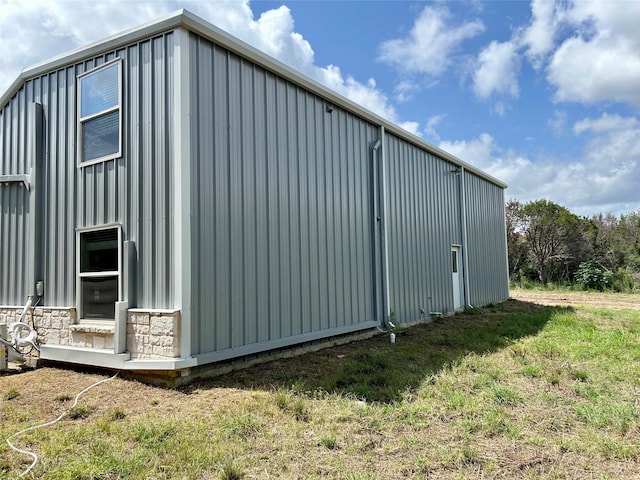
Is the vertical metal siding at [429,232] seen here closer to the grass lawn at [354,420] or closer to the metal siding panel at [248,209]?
the grass lawn at [354,420]

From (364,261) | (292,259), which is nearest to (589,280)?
(364,261)

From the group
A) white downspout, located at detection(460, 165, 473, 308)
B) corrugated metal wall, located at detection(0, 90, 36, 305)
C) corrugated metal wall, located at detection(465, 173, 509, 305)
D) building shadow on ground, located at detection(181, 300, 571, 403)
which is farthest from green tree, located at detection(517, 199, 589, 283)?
corrugated metal wall, located at detection(0, 90, 36, 305)

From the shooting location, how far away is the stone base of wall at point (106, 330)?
14.7 feet

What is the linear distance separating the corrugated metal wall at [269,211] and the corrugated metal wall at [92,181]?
0.43 m

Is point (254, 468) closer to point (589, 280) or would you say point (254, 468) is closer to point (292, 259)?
point (292, 259)

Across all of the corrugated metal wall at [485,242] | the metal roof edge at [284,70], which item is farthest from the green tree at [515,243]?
the metal roof edge at [284,70]

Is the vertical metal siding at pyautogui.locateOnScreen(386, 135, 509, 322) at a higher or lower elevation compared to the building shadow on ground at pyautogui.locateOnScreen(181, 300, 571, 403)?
higher

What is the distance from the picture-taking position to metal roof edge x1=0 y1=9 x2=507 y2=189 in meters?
4.71

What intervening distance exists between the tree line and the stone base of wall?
1904 cm

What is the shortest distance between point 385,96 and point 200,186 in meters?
8.09

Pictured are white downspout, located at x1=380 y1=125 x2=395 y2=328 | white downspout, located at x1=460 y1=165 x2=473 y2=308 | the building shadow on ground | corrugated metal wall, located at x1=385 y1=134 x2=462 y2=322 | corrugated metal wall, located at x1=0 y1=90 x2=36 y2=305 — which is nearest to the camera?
the building shadow on ground

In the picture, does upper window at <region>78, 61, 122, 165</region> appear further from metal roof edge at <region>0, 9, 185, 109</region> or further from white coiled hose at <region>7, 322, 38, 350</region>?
white coiled hose at <region>7, 322, 38, 350</region>

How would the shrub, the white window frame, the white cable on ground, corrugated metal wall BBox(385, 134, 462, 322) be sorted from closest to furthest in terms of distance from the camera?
the white cable on ground → the white window frame → corrugated metal wall BBox(385, 134, 462, 322) → the shrub

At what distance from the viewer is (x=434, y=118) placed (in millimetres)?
12023
